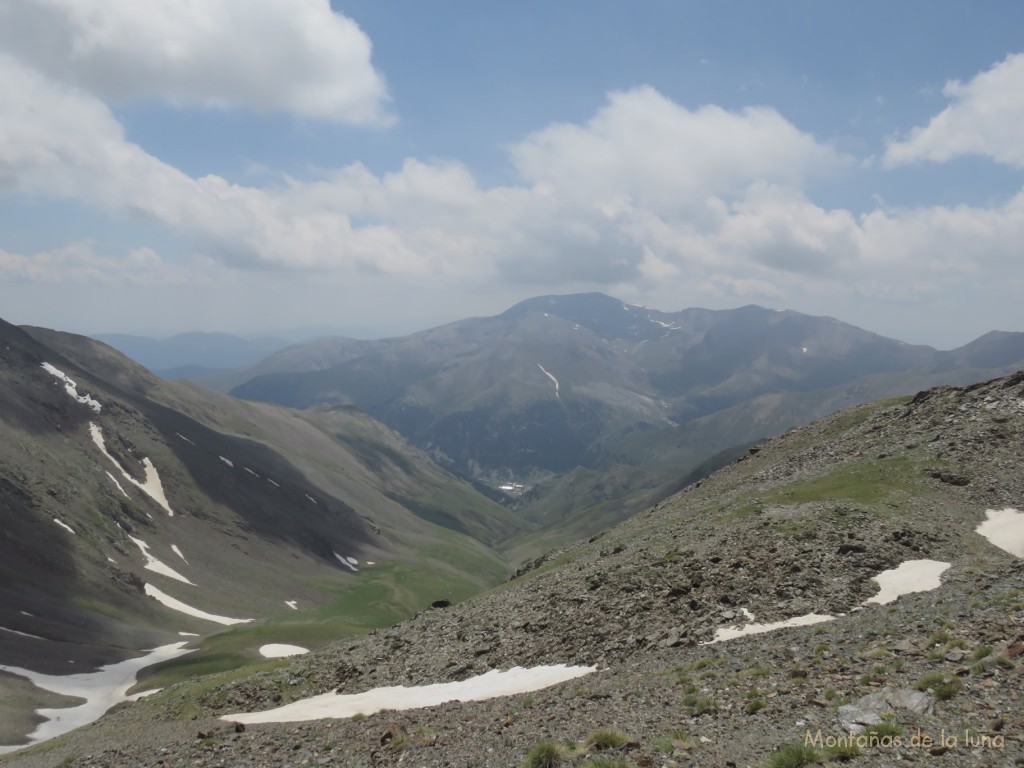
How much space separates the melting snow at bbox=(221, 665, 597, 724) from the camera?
1160 inches

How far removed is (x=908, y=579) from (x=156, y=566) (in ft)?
485

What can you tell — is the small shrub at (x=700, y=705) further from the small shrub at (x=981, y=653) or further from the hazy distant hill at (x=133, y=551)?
the hazy distant hill at (x=133, y=551)

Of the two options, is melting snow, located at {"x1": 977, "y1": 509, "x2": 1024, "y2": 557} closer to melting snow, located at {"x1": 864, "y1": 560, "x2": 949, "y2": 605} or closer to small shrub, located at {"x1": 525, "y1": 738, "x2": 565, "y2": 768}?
melting snow, located at {"x1": 864, "y1": 560, "x2": 949, "y2": 605}

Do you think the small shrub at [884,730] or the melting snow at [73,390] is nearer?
the small shrub at [884,730]

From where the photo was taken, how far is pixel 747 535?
41625mm

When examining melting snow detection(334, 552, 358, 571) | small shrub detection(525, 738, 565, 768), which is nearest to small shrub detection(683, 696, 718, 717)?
small shrub detection(525, 738, 565, 768)

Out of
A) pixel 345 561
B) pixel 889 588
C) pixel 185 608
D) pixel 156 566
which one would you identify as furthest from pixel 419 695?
pixel 345 561

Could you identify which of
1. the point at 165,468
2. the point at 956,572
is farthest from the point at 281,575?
the point at 956,572

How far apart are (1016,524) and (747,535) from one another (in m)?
21.0

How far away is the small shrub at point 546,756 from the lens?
16125 millimetres

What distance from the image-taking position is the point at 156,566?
13700 cm

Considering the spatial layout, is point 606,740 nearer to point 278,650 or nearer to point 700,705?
point 700,705

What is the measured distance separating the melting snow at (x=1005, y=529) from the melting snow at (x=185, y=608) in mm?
125012

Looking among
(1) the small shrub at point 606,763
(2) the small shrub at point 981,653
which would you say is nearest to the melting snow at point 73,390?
(1) the small shrub at point 606,763
